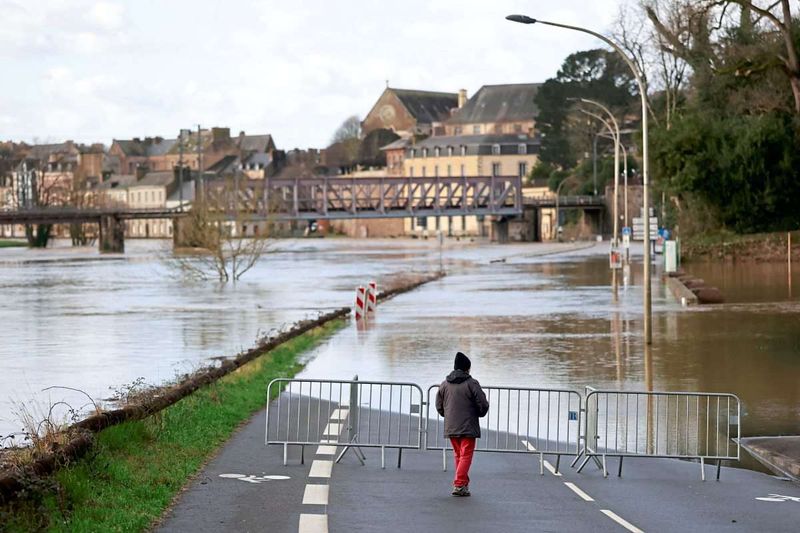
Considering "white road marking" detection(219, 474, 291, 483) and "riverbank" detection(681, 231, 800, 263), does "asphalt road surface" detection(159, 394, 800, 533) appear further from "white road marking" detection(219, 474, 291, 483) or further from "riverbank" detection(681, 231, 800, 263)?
"riverbank" detection(681, 231, 800, 263)

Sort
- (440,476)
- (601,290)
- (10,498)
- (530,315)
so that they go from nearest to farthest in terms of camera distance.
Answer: (10,498) → (440,476) → (530,315) → (601,290)

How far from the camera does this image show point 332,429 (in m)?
17.5

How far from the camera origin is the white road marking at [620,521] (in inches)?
458

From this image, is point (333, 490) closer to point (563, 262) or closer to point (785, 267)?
point (785, 267)

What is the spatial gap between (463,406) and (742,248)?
63.0 meters

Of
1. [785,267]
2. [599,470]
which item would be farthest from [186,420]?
[785,267]

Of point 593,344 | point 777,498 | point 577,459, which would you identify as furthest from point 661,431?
point 593,344

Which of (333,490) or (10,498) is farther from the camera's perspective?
(333,490)

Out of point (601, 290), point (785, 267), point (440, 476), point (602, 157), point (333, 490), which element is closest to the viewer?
point (333, 490)

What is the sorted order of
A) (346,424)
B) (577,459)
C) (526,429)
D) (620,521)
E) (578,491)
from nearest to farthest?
(620,521), (578,491), (577,459), (346,424), (526,429)

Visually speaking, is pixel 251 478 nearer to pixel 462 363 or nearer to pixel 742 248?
pixel 462 363

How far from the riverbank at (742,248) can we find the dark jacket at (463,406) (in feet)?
197

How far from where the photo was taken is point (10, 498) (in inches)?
426

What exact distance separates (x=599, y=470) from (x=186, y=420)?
210 inches
